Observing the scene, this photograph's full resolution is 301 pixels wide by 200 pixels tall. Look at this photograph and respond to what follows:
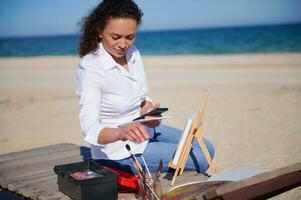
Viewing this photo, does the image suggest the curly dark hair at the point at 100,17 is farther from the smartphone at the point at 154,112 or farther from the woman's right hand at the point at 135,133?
the woman's right hand at the point at 135,133

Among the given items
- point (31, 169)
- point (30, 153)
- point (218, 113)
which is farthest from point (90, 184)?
point (218, 113)

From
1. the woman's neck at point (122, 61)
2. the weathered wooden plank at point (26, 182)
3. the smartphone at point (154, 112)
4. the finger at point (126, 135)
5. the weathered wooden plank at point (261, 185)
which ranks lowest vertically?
the weathered wooden plank at point (26, 182)

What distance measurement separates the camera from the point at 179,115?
9.35 meters

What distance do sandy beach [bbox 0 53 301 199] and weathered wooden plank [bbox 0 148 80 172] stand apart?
204 centimetres

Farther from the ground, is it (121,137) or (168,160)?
(121,137)

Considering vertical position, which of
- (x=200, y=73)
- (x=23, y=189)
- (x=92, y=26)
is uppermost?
(x=92, y=26)

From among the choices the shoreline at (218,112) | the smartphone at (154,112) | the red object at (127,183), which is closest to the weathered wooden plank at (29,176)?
the red object at (127,183)

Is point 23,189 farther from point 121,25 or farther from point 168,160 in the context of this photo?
point 121,25

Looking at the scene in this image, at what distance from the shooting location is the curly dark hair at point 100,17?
3.29 meters


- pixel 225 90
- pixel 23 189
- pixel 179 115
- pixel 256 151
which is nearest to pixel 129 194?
pixel 23 189

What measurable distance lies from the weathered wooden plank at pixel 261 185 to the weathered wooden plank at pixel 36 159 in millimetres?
2665

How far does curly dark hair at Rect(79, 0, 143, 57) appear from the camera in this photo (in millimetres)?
3291

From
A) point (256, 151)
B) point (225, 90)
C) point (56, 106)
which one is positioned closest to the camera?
point (256, 151)

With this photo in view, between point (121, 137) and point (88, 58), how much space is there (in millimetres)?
799
